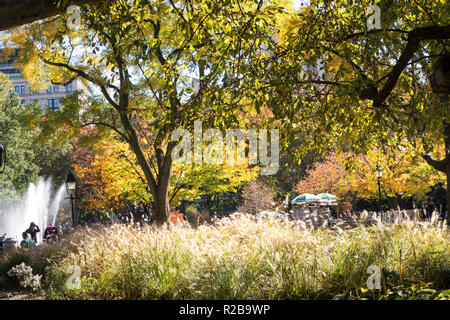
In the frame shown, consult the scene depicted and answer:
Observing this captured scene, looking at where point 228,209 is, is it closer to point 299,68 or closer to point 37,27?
point 37,27

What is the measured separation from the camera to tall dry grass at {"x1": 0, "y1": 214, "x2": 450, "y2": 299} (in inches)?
227

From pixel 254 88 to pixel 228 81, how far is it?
1.59 feet

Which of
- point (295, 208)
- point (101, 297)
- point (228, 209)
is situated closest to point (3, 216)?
point (228, 209)

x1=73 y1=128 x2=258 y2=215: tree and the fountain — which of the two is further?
the fountain

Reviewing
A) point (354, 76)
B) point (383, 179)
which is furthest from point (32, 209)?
point (354, 76)

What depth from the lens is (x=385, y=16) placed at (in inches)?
302

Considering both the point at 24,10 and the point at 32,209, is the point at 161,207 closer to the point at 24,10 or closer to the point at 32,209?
the point at 24,10

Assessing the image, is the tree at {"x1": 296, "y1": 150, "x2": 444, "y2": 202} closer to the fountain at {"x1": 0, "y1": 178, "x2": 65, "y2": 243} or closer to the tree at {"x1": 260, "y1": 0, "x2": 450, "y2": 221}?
the tree at {"x1": 260, "y1": 0, "x2": 450, "y2": 221}

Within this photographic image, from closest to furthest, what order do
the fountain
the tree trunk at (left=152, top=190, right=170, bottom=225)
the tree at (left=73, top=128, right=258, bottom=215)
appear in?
the tree trunk at (left=152, top=190, right=170, bottom=225), the tree at (left=73, top=128, right=258, bottom=215), the fountain

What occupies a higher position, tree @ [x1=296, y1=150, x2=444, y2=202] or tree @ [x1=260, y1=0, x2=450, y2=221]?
tree @ [x1=260, y1=0, x2=450, y2=221]

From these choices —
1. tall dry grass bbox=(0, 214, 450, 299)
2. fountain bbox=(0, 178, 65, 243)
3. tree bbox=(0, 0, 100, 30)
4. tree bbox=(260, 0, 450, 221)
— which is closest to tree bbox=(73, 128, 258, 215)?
tree bbox=(260, 0, 450, 221)

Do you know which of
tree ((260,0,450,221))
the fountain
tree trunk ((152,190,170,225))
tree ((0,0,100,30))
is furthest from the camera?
the fountain

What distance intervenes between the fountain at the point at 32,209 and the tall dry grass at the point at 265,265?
3969 cm

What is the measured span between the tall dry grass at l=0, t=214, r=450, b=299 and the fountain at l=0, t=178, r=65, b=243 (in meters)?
39.7
